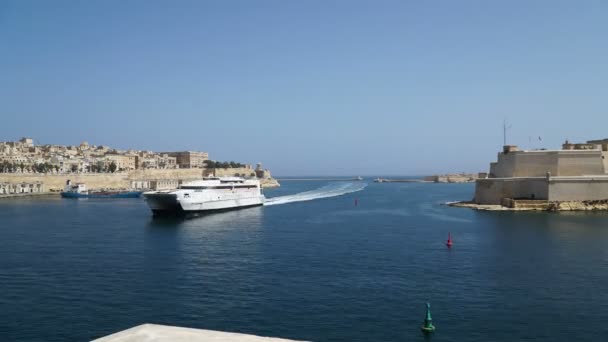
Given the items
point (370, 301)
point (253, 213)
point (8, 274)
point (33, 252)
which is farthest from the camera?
point (253, 213)

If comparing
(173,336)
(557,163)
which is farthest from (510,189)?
(173,336)

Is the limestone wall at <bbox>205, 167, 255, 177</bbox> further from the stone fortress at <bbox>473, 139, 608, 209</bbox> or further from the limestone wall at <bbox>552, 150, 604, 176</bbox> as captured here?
the limestone wall at <bbox>552, 150, 604, 176</bbox>

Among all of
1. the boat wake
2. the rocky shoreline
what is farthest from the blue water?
the boat wake

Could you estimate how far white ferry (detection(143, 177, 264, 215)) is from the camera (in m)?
37.0

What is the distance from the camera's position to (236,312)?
12734mm

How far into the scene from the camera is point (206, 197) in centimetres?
4059

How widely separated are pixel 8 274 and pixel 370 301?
11927 mm

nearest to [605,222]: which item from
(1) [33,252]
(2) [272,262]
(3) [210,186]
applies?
(2) [272,262]

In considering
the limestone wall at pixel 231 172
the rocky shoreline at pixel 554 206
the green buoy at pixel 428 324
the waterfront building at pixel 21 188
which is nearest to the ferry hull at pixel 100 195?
the waterfront building at pixel 21 188

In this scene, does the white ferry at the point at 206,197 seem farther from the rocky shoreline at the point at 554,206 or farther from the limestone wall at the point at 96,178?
the limestone wall at the point at 96,178

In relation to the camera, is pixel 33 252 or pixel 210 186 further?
pixel 210 186

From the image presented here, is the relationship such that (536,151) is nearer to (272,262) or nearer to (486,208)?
(486,208)

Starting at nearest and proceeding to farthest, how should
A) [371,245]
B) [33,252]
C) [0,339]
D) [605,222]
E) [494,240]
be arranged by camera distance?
[0,339], [33,252], [371,245], [494,240], [605,222]

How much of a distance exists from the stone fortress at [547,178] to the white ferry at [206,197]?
20.7 meters
